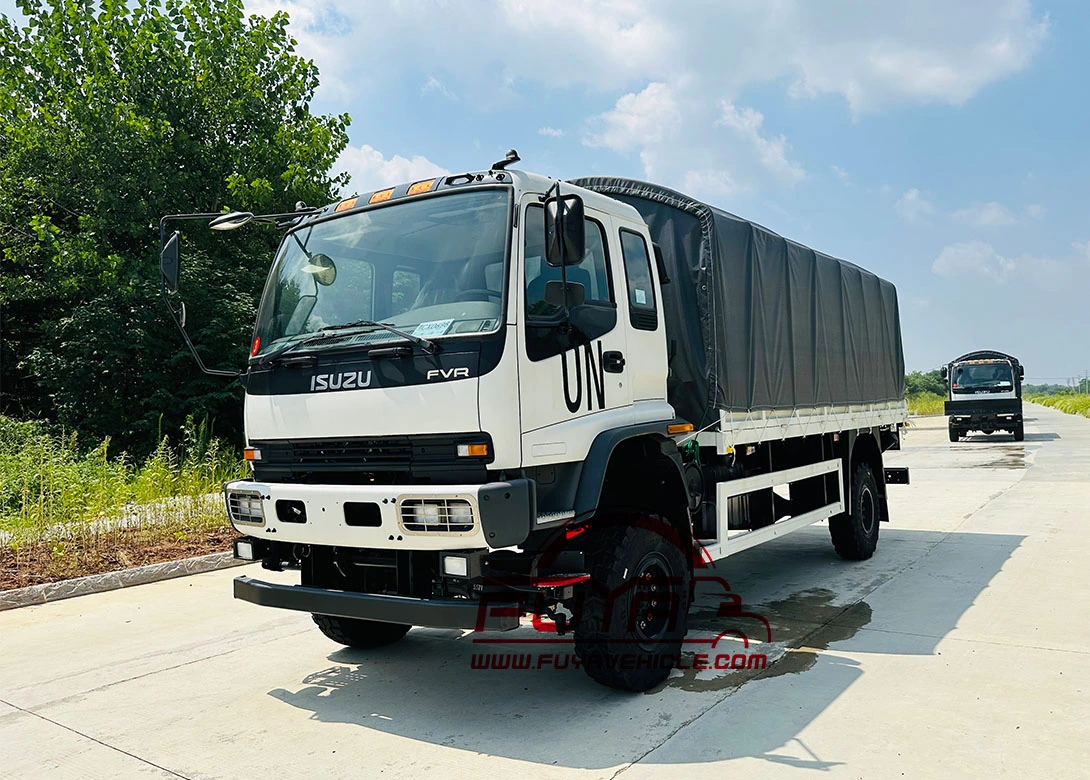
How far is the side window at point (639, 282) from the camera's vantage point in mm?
5102

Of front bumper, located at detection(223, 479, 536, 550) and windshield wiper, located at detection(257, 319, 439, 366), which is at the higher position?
windshield wiper, located at detection(257, 319, 439, 366)

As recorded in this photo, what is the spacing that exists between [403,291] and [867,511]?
6071mm

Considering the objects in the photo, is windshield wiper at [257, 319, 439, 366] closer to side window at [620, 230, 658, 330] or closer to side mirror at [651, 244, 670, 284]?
Result: side window at [620, 230, 658, 330]

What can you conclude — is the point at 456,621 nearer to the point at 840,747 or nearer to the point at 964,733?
the point at 840,747

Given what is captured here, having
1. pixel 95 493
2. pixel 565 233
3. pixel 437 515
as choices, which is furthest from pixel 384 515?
pixel 95 493

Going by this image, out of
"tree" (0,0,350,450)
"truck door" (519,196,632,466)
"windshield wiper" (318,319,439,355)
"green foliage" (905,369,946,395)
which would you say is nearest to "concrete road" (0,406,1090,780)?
"truck door" (519,196,632,466)

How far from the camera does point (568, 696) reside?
4.72 meters

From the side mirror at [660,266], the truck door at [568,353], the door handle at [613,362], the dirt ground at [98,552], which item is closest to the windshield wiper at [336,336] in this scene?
the truck door at [568,353]

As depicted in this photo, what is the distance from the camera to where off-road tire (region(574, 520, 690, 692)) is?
4.40 metres

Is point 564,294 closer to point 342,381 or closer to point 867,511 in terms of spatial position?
point 342,381

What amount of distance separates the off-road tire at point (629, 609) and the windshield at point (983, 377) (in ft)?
82.8

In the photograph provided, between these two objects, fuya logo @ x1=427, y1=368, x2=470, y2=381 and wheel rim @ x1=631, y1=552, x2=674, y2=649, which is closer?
fuya logo @ x1=427, y1=368, x2=470, y2=381

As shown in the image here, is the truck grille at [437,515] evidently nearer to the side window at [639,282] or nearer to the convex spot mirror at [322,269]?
the convex spot mirror at [322,269]

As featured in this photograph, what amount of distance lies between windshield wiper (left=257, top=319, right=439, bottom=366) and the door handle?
1.04 m
